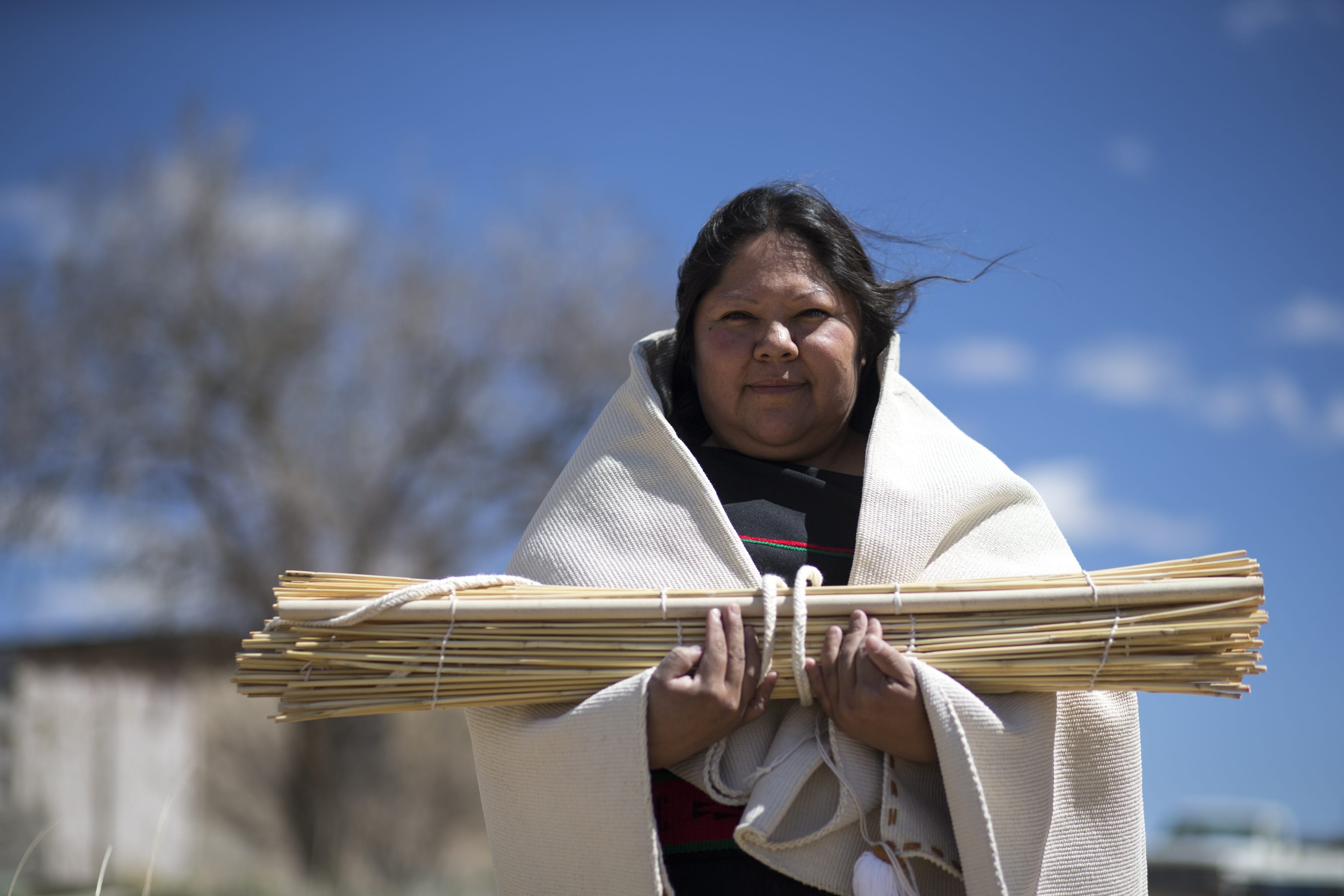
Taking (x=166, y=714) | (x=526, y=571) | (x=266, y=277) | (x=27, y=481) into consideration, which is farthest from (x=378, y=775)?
(x=526, y=571)

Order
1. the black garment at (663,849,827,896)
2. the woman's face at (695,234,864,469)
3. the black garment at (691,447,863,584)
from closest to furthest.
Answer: the black garment at (663,849,827,896) → the black garment at (691,447,863,584) → the woman's face at (695,234,864,469)

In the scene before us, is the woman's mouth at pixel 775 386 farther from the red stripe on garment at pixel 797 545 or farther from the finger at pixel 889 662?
the finger at pixel 889 662

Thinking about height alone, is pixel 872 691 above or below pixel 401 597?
below

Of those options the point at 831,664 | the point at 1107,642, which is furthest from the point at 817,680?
the point at 1107,642

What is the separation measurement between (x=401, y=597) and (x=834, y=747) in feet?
2.49

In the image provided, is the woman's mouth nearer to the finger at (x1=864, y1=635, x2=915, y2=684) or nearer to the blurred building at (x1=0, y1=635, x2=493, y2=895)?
the finger at (x1=864, y1=635, x2=915, y2=684)

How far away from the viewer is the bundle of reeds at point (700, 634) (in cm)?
192

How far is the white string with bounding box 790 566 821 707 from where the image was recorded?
1875 millimetres

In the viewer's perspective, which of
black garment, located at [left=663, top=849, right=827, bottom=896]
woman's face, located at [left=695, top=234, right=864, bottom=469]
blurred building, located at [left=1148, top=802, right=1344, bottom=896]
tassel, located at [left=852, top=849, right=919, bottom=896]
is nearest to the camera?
tassel, located at [left=852, top=849, right=919, bottom=896]

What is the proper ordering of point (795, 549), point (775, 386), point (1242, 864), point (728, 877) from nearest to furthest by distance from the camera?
point (728, 877), point (795, 549), point (775, 386), point (1242, 864)

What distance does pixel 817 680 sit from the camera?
74.9 inches

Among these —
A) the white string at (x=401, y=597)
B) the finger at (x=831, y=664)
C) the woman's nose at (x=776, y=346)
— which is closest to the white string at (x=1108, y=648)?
the finger at (x=831, y=664)

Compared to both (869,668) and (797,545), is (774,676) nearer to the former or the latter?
(869,668)

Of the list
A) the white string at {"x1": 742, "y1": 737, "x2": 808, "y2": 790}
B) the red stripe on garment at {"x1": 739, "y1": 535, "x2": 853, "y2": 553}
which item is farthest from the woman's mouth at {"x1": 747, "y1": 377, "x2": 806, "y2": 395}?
the white string at {"x1": 742, "y1": 737, "x2": 808, "y2": 790}
